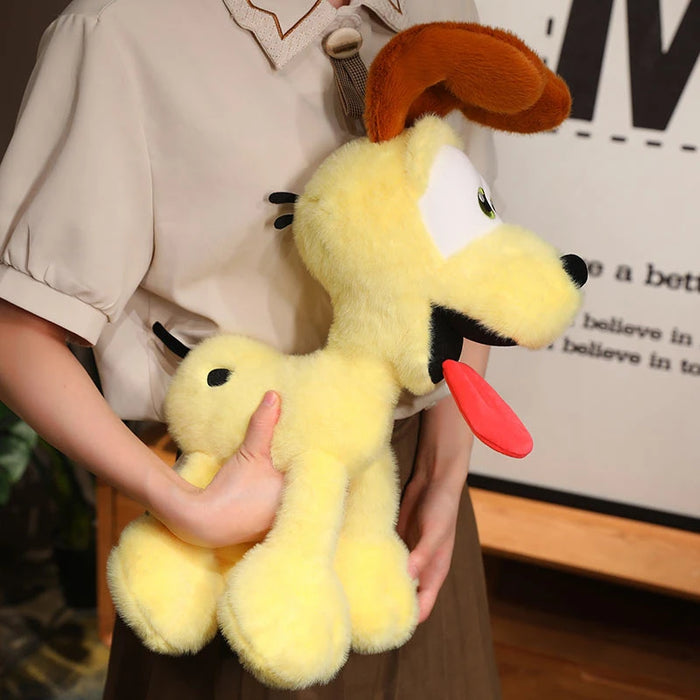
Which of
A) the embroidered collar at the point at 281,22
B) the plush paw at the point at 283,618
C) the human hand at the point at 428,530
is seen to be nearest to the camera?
the plush paw at the point at 283,618

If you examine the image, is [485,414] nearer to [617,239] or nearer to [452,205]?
[452,205]

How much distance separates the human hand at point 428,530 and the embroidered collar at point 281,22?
42 cm

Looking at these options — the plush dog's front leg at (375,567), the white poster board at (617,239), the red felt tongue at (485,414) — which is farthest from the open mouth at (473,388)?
the white poster board at (617,239)

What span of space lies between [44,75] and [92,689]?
3.80 feet

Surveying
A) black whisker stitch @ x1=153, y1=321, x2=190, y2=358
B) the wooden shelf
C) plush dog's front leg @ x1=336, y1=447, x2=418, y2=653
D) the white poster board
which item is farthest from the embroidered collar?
the wooden shelf

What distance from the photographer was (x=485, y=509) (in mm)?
1366

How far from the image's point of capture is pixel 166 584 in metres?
0.58

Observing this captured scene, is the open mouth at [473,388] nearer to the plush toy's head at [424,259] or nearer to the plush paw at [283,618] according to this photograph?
the plush toy's head at [424,259]

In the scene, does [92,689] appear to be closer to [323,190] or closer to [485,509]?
[485,509]

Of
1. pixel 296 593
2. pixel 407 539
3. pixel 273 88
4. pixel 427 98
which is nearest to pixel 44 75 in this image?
pixel 273 88

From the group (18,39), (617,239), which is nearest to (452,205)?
(617,239)

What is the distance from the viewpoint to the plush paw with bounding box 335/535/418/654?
1.99 feet

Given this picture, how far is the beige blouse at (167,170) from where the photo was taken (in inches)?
22.3

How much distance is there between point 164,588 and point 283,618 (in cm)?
10
